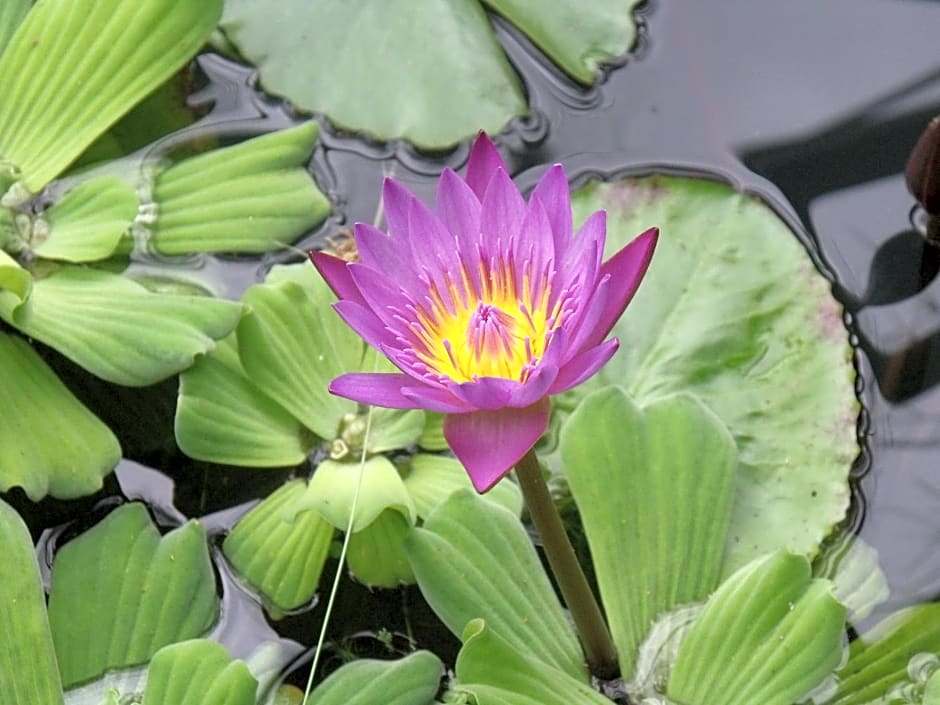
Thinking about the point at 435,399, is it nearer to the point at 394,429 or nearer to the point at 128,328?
the point at 394,429

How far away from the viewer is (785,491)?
1.40 meters

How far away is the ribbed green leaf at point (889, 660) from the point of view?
1.27 m

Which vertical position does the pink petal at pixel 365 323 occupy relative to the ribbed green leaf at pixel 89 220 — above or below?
above

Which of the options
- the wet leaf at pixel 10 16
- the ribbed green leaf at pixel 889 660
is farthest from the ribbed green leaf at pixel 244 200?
the ribbed green leaf at pixel 889 660

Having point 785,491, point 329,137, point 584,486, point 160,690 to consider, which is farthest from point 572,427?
point 329,137

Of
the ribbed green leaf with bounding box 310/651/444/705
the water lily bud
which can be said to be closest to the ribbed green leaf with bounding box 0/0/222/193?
the ribbed green leaf with bounding box 310/651/444/705

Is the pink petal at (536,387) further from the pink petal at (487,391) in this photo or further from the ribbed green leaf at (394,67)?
the ribbed green leaf at (394,67)

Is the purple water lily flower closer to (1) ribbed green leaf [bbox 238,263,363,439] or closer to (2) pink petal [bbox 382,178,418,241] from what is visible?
(2) pink petal [bbox 382,178,418,241]

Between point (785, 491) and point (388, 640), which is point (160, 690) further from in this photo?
point (785, 491)

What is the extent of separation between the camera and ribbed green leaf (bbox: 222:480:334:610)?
138cm

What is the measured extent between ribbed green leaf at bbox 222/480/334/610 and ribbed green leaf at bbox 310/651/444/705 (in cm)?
17

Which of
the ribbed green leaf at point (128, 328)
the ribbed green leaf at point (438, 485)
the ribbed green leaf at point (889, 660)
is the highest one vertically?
the ribbed green leaf at point (128, 328)

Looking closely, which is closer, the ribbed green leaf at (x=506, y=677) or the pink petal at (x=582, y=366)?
the pink petal at (x=582, y=366)

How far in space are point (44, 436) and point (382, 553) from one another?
476mm
